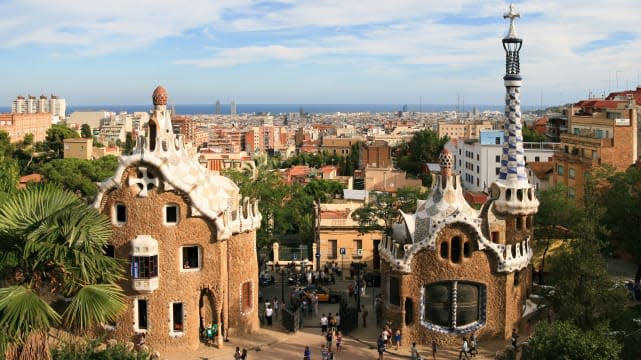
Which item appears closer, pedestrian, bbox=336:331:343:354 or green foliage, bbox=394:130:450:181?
pedestrian, bbox=336:331:343:354

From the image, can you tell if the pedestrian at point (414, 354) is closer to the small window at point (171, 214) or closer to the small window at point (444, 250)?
the small window at point (444, 250)

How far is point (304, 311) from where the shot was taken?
39281 millimetres

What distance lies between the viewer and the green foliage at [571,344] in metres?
24.7

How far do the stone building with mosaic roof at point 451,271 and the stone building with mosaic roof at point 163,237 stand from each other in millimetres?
8613

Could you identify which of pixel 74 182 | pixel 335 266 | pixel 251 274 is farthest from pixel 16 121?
pixel 251 274

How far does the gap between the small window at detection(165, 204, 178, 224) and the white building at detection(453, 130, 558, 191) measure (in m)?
55.2

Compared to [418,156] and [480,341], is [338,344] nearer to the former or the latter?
[480,341]

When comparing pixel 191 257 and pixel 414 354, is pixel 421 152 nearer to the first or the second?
pixel 191 257

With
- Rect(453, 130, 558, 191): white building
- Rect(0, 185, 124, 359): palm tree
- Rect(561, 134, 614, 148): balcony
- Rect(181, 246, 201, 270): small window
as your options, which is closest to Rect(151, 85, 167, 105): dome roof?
Rect(181, 246, 201, 270): small window

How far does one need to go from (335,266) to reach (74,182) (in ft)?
84.7

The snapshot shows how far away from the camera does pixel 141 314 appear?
33.7 meters

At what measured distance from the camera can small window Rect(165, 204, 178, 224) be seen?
110 ft

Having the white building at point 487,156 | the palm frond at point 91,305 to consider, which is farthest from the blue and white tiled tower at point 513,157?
the white building at point 487,156

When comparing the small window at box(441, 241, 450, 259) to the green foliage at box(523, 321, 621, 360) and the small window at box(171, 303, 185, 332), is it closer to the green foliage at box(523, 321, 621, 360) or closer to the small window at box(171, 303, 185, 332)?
the green foliage at box(523, 321, 621, 360)
